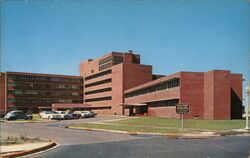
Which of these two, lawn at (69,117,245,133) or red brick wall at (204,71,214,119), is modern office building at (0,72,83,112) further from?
lawn at (69,117,245,133)

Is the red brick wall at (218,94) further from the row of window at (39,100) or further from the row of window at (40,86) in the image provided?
the row of window at (40,86)

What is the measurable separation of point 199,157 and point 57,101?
111143mm

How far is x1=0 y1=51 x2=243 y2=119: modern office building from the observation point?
175ft

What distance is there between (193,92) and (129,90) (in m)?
32.4

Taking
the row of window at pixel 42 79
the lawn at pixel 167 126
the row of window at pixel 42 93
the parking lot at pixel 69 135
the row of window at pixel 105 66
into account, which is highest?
the row of window at pixel 105 66

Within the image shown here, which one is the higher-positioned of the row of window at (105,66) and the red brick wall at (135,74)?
the row of window at (105,66)

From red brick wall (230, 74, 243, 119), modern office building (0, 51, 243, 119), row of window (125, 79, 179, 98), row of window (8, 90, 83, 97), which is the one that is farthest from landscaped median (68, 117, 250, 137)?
row of window (8, 90, 83, 97)

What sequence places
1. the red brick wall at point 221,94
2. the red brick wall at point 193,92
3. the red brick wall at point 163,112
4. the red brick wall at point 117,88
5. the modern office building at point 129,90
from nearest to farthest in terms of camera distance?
the red brick wall at point 221,94 < the modern office building at point 129,90 < the red brick wall at point 193,92 < the red brick wall at point 163,112 < the red brick wall at point 117,88

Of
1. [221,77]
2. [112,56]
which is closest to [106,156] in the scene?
[221,77]

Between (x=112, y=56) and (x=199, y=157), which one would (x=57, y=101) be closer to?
(x=112, y=56)

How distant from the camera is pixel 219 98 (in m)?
52.7

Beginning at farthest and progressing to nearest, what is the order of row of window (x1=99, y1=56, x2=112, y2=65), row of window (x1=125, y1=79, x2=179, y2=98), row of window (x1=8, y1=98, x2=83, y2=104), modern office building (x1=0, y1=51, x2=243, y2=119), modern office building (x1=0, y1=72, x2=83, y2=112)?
row of window (x1=8, y1=98, x2=83, y2=104), modern office building (x1=0, y1=72, x2=83, y2=112), row of window (x1=99, y1=56, x2=112, y2=65), row of window (x1=125, y1=79, x2=179, y2=98), modern office building (x1=0, y1=51, x2=243, y2=119)

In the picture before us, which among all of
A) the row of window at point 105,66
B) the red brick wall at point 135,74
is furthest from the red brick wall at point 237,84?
the row of window at point 105,66

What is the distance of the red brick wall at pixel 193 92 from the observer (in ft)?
177
